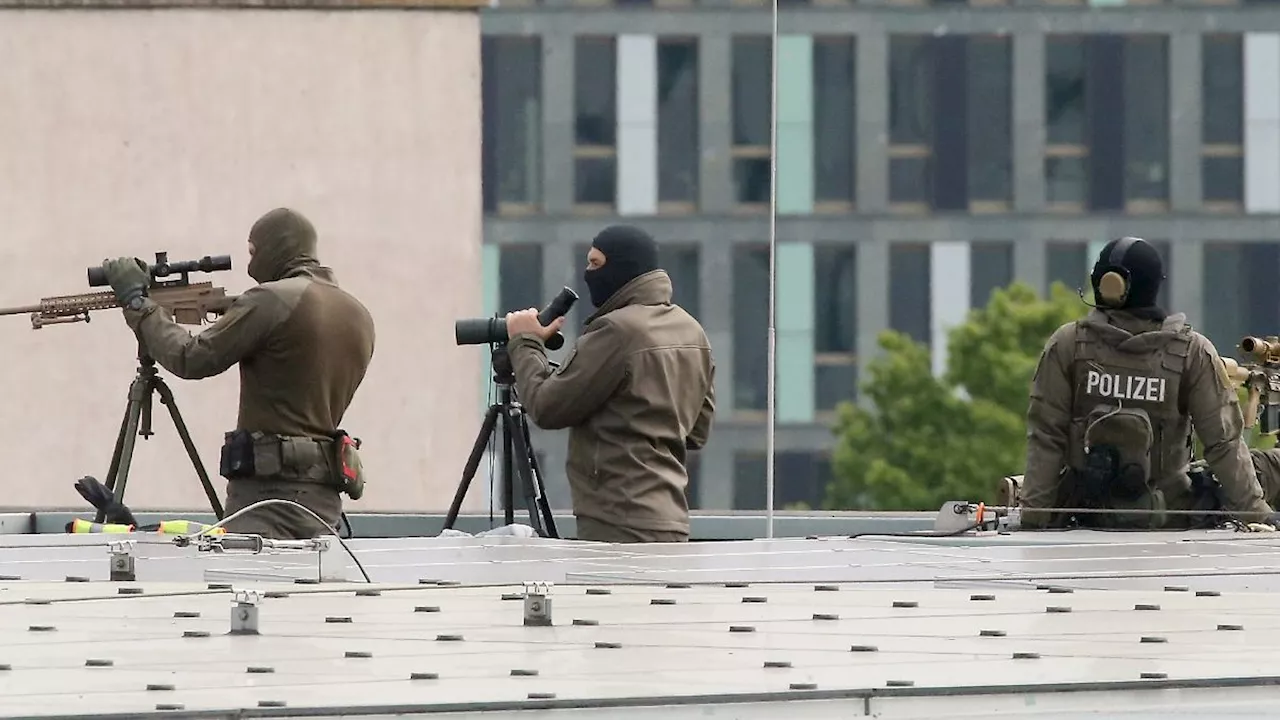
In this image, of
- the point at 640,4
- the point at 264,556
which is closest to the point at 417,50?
the point at 264,556

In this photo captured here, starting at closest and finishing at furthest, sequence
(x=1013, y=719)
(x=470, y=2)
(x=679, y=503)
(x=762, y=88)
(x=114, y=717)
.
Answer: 1. (x=114, y=717)
2. (x=1013, y=719)
3. (x=679, y=503)
4. (x=470, y=2)
5. (x=762, y=88)

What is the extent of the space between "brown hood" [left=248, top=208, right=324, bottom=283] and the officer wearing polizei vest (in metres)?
2.31

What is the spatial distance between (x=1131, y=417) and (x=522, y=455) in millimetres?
1975

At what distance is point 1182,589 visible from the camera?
531 centimetres

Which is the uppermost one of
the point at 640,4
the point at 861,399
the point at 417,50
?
the point at 640,4

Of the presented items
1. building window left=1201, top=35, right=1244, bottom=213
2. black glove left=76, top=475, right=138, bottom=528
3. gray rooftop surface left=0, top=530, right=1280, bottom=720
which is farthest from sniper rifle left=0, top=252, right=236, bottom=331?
building window left=1201, top=35, right=1244, bottom=213

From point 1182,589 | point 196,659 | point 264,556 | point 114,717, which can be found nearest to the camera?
point 114,717

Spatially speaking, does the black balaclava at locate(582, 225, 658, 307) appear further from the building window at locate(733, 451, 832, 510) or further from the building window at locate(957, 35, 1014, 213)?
the building window at locate(957, 35, 1014, 213)

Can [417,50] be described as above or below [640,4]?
below

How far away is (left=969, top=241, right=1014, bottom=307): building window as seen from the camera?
133 ft

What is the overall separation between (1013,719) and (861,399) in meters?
37.5

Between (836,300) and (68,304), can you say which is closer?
(68,304)

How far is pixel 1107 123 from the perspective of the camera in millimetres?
40781

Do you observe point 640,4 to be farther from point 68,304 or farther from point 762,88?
point 68,304
